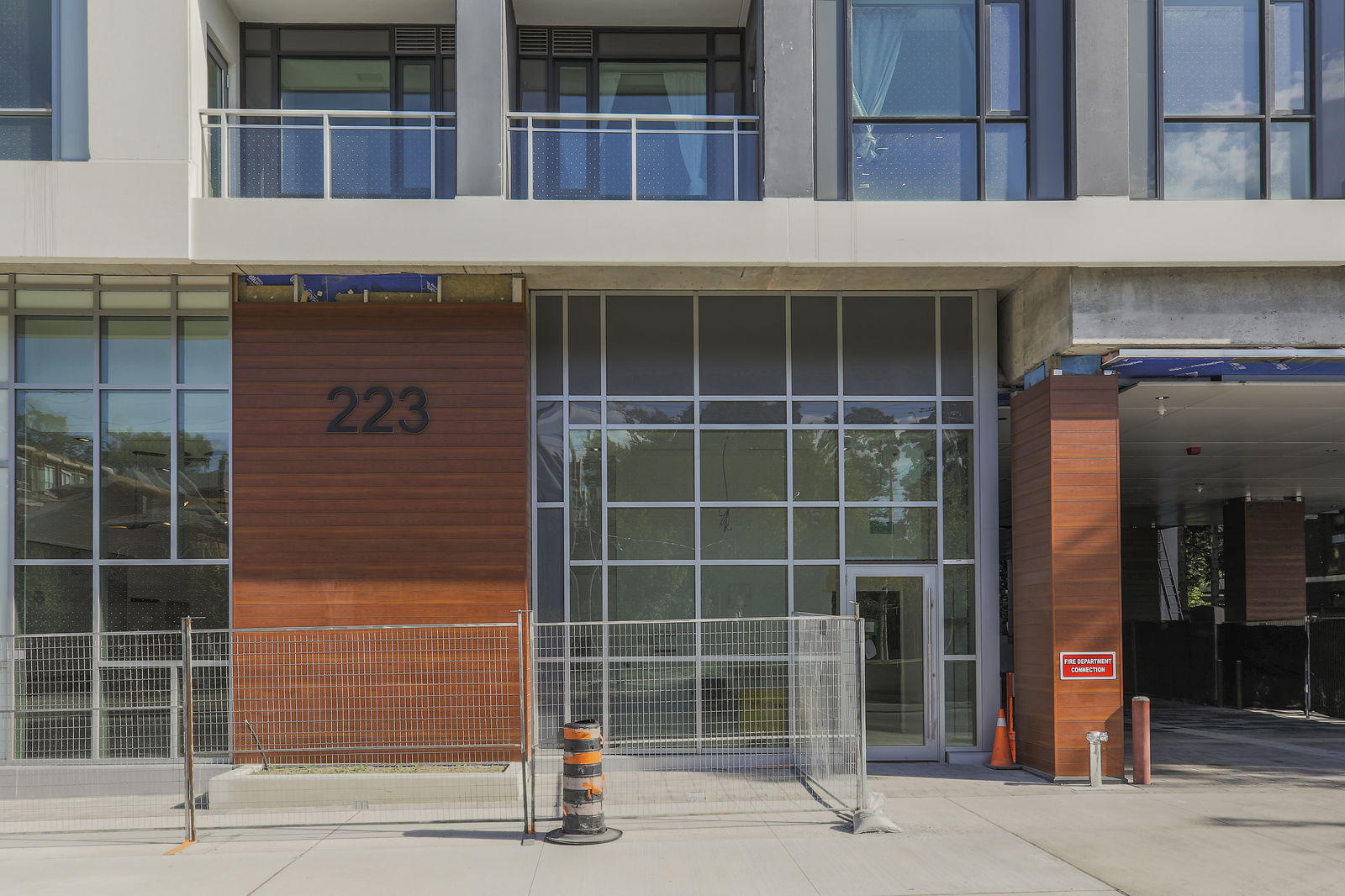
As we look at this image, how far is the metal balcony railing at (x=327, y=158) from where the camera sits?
43.2ft

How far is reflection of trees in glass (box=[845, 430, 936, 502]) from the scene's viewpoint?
48.0 feet

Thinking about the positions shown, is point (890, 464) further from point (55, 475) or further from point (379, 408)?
point (55, 475)

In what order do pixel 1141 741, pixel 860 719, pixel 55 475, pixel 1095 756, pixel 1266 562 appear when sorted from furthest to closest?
1. pixel 1266 562
2. pixel 55 475
3. pixel 1141 741
4. pixel 1095 756
5. pixel 860 719

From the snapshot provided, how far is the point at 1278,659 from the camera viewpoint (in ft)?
73.5

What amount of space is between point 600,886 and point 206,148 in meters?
9.42

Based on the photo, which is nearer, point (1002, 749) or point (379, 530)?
point (379, 530)

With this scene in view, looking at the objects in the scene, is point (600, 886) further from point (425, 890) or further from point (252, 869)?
point (252, 869)

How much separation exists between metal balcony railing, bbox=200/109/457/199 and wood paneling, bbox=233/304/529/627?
139 centimetres

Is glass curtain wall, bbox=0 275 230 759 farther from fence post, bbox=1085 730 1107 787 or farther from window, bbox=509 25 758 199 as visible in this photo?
fence post, bbox=1085 730 1107 787

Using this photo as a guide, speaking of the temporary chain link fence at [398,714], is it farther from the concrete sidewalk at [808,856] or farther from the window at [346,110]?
the window at [346,110]

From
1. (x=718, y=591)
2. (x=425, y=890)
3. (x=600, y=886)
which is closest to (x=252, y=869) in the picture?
(x=425, y=890)

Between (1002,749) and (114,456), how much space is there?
37.1ft

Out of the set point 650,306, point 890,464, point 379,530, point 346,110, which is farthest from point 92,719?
point 890,464

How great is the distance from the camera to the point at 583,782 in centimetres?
1003
